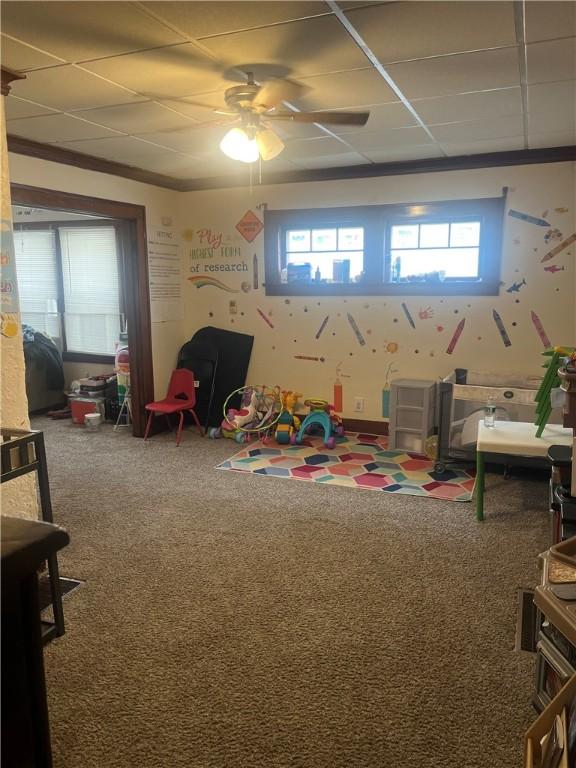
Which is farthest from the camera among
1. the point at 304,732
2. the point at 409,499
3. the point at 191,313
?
the point at 191,313

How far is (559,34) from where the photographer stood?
7.11 ft

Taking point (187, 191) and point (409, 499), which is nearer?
point (409, 499)

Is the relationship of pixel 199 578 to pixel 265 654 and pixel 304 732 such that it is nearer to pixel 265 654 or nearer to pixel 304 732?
pixel 265 654

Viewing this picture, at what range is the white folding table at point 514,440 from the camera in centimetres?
303

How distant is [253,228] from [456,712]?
14.3ft

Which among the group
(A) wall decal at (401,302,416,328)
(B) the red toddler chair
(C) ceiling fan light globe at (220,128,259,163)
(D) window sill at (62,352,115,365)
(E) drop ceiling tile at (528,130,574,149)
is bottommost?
(B) the red toddler chair

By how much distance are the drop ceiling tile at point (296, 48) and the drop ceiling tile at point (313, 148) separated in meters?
1.28

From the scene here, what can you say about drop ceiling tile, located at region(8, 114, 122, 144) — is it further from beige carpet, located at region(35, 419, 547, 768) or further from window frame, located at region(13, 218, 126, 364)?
beige carpet, located at region(35, 419, 547, 768)

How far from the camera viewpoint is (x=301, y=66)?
2463 millimetres

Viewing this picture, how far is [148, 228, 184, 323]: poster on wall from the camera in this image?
17.0 feet

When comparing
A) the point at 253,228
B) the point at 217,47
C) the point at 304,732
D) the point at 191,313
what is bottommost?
the point at 304,732

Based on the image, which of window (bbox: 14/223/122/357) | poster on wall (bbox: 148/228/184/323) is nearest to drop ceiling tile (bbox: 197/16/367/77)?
poster on wall (bbox: 148/228/184/323)

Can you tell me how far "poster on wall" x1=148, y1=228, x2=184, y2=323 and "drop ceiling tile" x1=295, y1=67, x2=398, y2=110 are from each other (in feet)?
8.23

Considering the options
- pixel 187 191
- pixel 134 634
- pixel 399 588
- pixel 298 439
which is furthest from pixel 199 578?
pixel 187 191
